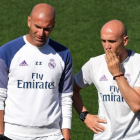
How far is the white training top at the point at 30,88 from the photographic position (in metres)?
5.20

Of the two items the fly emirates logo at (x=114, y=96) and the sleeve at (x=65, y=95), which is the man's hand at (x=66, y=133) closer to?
the sleeve at (x=65, y=95)

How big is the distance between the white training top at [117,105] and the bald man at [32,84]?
0.49 metres

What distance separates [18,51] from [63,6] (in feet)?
24.0

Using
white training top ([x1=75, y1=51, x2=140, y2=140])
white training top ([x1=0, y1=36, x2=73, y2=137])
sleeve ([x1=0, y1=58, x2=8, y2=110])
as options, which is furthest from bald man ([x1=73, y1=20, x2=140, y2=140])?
sleeve ([x1=0, y1=58, x2=8, y2=110])

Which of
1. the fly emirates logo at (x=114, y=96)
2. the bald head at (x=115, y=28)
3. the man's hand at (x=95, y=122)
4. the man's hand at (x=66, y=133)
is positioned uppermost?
the bald head at (x=115, y=28)

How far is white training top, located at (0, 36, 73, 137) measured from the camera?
5.20 metres

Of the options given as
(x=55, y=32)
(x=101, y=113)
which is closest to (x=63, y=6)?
(x=55, y=32)

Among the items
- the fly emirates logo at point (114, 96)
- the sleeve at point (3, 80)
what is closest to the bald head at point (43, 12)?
the sleeve at point (3, 80)

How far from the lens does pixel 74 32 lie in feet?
38.6

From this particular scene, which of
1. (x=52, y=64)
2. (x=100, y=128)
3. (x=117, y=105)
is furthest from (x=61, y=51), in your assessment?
(x=100, y=128)

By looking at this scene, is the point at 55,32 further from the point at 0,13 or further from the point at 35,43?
the point at 35,43

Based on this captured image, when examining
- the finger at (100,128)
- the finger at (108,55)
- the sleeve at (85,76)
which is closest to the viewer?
the finger at (108,55)

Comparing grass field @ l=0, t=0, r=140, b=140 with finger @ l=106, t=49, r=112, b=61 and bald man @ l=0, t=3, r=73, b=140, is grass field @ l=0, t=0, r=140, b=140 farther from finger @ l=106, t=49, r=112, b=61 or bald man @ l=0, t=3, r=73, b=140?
bald man @ l=0, t=3, r=73, b=140

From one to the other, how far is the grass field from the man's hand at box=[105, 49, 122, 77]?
525 centimetres
